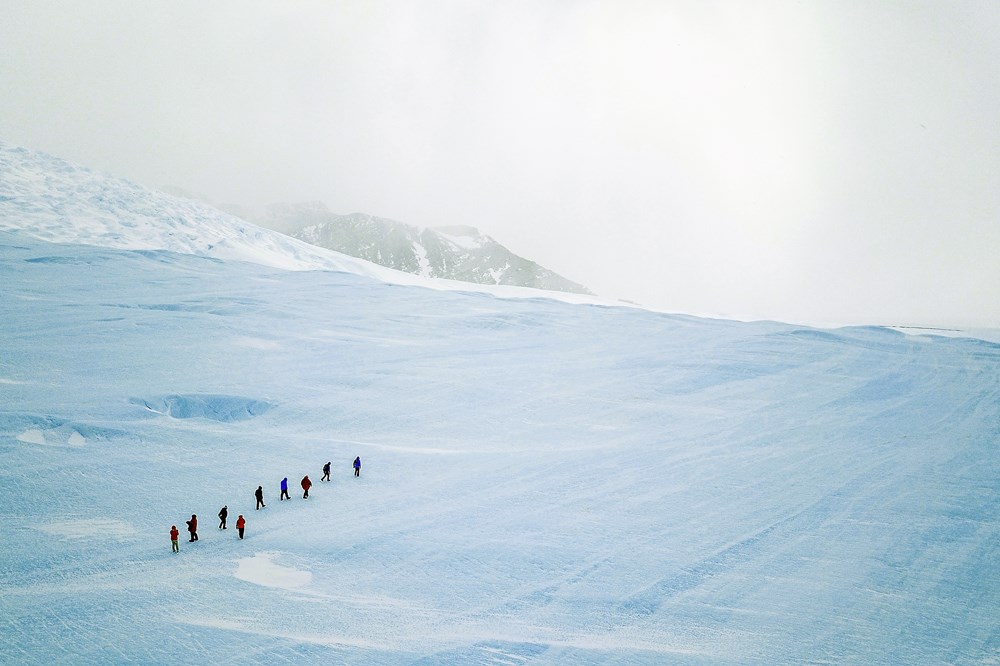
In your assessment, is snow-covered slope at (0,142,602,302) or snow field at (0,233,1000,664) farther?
snow-covered slope at (0,142,602,302)

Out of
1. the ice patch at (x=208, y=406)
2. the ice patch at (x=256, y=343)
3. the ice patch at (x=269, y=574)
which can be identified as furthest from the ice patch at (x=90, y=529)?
the ice patch at (x=256, y=343)

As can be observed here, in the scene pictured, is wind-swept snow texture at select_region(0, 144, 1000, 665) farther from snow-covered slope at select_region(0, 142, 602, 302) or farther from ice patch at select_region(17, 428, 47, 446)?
snow-covered slope at select_region(0, 142, 602, 302)

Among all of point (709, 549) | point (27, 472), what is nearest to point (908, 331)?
point (709, 549)

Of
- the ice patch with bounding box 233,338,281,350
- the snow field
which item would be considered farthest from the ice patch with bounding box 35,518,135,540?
the ice patch with bounding box 233,338,281,350

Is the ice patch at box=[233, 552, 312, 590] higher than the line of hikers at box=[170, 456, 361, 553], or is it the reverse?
the line of hikers at box=[170, 456, 361, 553]

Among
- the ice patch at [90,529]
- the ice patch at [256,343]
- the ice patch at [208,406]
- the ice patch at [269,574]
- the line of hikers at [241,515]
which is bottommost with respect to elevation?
the ice patch at [269,574]

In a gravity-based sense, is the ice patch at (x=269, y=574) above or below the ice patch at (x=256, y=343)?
below

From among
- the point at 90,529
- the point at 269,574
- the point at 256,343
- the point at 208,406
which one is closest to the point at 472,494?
the point at 269,574

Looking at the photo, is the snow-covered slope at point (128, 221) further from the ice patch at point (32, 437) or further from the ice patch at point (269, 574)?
the ice patch at point (269, 574)
